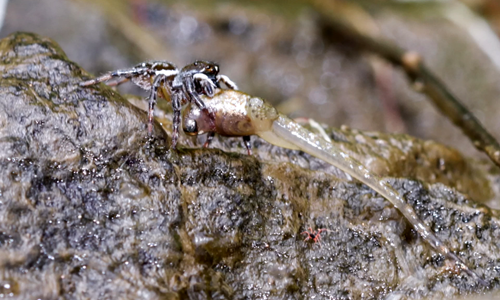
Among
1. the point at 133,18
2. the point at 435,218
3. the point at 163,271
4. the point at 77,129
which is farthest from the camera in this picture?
the point at 133,18

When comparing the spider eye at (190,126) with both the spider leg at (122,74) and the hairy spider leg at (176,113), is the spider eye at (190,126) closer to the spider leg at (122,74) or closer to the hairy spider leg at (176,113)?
the hairy spider leg at (176,113)

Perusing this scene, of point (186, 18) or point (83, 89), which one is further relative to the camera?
point (186, 18)

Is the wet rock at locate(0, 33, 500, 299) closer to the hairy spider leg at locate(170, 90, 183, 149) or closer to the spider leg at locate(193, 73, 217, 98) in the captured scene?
the hairy spider leg at locate(170, 90, 183, 149)

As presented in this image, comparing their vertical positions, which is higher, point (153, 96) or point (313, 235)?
point (153, 96)

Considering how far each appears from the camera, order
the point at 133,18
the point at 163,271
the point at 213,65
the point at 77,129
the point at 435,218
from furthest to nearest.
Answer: the point at 133,18
the point at 213,65
the point at 435,218
the point at 77,129
the point at 163,271

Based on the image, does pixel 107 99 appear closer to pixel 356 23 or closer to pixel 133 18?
pixel 133 18

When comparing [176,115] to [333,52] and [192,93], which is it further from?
[333,52]

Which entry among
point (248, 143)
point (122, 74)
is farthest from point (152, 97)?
point (248, 143)

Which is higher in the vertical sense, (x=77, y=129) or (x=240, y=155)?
(x=77, y=129)

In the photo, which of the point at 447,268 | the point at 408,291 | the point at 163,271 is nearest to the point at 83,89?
the point at 163,271
